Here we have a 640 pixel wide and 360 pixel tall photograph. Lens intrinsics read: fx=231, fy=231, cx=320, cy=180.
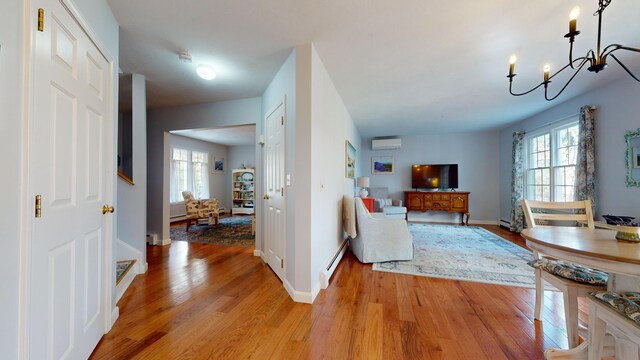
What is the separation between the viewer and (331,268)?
274 centimetres

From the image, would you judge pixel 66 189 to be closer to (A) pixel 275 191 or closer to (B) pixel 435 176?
(A) pixel 275 191

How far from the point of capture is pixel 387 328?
5.59 feet

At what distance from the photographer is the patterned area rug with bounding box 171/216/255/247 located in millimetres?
4246

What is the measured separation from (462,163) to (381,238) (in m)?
4.50

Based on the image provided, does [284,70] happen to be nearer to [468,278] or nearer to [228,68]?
[228,68]

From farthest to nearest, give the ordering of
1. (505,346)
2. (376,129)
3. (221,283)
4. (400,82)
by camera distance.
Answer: (376,129)
(400,82)
(221,283)
(505,346)

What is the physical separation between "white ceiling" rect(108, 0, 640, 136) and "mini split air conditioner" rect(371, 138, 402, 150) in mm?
2860

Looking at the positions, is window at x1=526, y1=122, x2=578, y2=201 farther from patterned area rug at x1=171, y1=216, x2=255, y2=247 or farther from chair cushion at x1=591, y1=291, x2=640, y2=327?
patterned area rug at x1=171, y1=216, x2=255, y2=247

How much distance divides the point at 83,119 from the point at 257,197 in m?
2.26

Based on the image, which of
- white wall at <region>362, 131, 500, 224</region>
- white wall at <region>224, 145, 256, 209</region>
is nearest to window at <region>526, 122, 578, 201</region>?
white wall at <region>362, 131, 500, 224</region>

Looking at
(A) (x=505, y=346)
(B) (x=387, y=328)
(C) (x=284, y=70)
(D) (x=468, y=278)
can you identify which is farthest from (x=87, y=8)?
(D) (x=468, y=278)

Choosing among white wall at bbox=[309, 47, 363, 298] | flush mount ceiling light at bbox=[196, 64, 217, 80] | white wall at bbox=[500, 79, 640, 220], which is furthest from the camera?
white wall at bbox=[500, 79, 640, 220]

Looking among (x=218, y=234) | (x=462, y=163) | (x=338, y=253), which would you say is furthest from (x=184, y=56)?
(x=462, y=163)

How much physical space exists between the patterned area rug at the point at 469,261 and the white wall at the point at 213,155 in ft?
20.6
